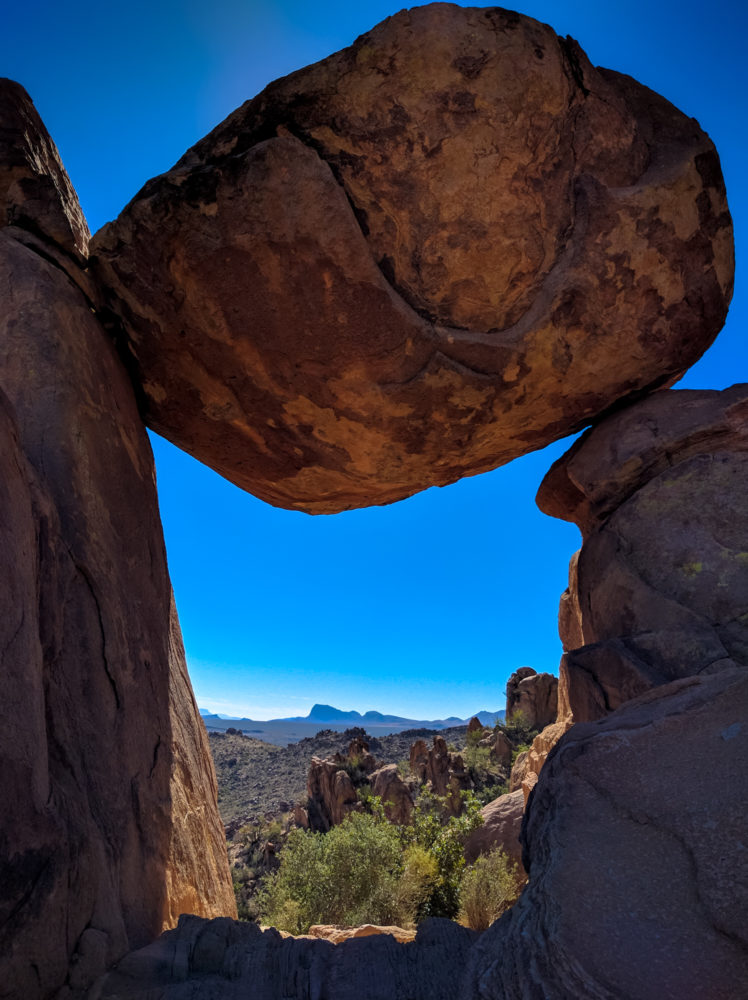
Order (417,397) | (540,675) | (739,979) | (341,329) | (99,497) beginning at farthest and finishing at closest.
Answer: (540,675)
(417,397)
(341,329)
(99,497)
(739,979)

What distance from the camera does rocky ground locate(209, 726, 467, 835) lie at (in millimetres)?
35375

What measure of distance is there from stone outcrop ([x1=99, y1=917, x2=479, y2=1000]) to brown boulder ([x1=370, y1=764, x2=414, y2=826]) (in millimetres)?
20567

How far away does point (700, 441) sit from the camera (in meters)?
5.13

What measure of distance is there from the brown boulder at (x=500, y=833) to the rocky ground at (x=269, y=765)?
80.3ft

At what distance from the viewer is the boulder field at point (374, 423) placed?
8.74ft

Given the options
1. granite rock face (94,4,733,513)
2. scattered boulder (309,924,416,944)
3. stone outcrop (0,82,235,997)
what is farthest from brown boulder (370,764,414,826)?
granite rock face (94,4,733,513)

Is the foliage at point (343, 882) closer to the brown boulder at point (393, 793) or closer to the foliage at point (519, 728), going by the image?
the brown boulder at point (393, 793)

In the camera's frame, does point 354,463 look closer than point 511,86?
No

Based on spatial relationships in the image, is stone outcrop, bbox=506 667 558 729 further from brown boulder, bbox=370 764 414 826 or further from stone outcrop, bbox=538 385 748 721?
stone outcrop, bbox=538 385 748 721

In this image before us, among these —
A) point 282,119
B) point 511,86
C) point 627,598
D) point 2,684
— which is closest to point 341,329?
point 282,119

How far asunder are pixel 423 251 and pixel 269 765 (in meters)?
45.4

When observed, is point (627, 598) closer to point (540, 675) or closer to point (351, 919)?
point (351, 919)

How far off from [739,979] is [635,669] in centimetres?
259

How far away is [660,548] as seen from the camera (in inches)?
189
